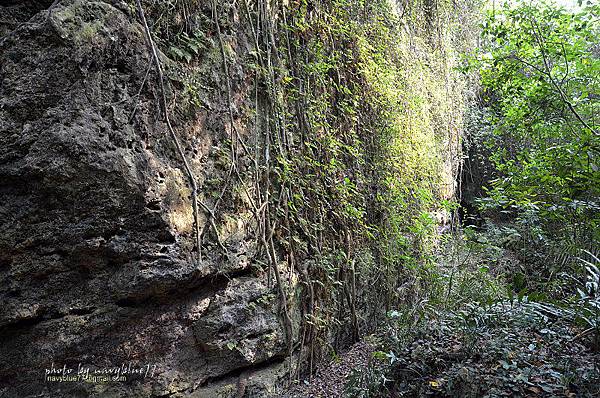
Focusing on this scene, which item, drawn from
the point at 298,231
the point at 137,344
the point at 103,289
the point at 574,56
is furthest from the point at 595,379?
the point at 574,56

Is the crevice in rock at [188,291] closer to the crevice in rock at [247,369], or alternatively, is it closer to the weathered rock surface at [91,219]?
the weathered rock surface at [91,219]

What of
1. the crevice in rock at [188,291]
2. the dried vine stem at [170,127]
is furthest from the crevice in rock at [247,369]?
the dried vine stem at [170,127]

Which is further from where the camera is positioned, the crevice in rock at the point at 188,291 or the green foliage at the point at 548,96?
the green foliage at the point at 548,96

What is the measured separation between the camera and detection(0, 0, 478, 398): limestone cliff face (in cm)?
200

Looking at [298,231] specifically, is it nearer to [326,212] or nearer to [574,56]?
[326,212]

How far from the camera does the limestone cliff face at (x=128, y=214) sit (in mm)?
2004

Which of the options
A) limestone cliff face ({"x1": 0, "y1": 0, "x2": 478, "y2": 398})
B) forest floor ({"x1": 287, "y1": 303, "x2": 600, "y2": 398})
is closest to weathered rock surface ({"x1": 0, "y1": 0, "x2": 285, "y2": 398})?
limestone cliff face ({"x1": 0, "y1": 0, "x2": 478, "y2": 398})

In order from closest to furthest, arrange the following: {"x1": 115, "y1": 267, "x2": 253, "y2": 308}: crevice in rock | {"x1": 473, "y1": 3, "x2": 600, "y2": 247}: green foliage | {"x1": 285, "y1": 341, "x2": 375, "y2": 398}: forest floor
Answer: {"x1": 115, "y1": 267, "x2": 253, "y2": 308}: crevice in rock < {"x1": 285, "y1": 341, "x2": 375, "y2": 398}: forest floor < {"x1": 473, "y1": 3, "x2": 600, "y2": 247}: green foliage

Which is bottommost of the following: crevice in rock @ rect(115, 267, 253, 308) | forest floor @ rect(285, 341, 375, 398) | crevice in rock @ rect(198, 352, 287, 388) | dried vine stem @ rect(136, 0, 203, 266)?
forest floor @ rect(285, 341, 375, 398)

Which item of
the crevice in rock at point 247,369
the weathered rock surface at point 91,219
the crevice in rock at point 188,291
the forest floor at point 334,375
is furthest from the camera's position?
the forest floor at point 334,375

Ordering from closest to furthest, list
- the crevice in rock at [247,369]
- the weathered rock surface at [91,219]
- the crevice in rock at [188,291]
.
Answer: the weathered rock surface at [91,219] → the crevice in rock at [188,291] → the crevice in rock at [247,369]

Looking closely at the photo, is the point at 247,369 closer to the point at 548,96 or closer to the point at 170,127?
the point at 170,127

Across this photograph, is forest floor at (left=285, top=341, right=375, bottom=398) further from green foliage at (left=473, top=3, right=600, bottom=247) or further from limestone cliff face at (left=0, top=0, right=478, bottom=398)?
green foliage at (left=473, top=3, right=600, bottom=247)

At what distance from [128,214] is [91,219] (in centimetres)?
18
